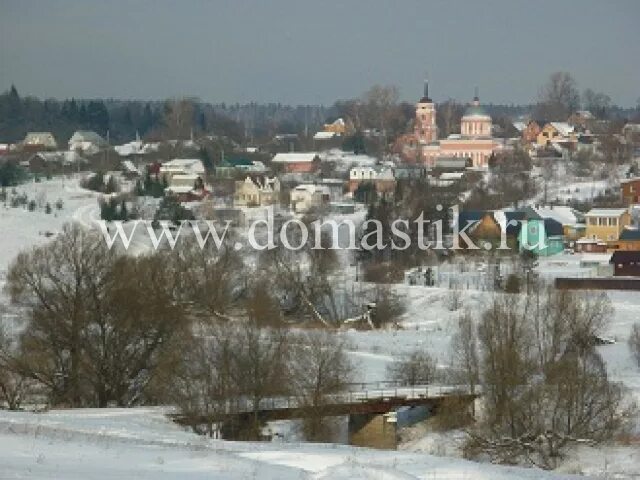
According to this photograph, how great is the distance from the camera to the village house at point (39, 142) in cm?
4753

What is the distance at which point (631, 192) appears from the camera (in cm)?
3155

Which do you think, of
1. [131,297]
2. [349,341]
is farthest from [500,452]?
[349,341]

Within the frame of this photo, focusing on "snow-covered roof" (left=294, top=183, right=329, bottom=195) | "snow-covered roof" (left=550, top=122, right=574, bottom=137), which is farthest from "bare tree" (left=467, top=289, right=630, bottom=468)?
"snow-covered roof" (left=550, top=122, right=574, bottom=137)

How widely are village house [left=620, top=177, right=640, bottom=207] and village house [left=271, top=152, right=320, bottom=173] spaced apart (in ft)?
46.5

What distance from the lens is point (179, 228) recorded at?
26719 millimetres

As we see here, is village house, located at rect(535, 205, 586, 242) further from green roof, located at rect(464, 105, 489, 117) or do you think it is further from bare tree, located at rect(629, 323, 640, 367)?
green roof, located at rect(464, 105, 489, 117)

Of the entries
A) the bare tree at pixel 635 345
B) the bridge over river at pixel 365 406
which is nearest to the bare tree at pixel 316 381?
the bridge over river at pixel 365 406

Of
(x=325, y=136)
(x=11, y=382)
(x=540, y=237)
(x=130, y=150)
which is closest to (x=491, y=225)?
(x=540, y=237)

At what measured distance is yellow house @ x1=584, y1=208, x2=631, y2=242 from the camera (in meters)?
25.9

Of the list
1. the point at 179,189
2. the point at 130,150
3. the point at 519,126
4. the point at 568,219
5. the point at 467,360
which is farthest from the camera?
the point at 519,126

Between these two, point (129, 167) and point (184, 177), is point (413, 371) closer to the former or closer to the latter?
point (184, 177)

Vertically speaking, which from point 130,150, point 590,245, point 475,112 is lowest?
point 590,245

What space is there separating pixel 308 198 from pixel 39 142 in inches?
813

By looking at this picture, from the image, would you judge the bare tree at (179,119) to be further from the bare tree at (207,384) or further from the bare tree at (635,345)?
the bare tree at (207,384)
